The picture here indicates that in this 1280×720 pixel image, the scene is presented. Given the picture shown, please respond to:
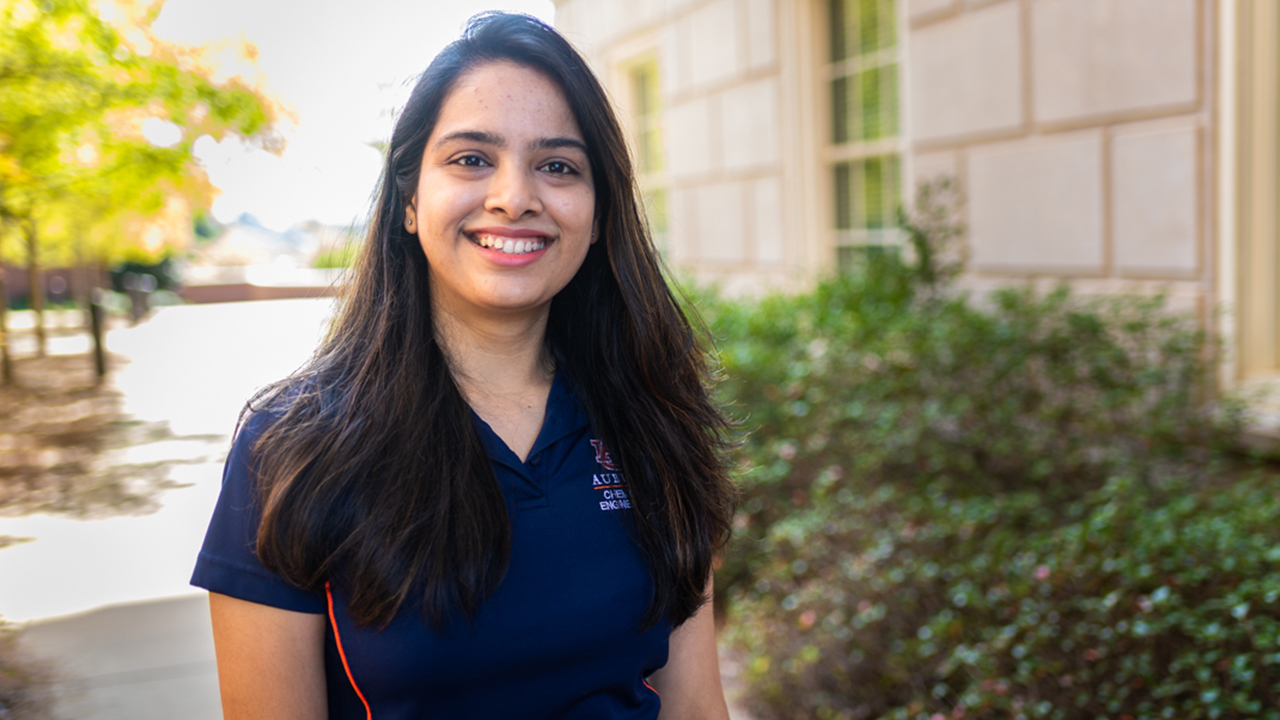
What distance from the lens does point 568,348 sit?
209 cm

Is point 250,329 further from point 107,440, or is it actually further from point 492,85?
point 492,85

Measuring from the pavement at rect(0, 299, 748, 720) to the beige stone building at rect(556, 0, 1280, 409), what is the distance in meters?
1.37

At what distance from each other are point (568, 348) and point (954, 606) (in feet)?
7.44

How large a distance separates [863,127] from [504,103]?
19.9ft

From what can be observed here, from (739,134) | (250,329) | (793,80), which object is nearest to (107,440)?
(250,329)

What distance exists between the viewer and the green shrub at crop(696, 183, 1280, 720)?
309cm

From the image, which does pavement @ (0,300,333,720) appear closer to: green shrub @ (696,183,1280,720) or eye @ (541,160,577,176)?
eye @ (541,160,577,176)

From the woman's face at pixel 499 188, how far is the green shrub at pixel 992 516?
56.1 inches

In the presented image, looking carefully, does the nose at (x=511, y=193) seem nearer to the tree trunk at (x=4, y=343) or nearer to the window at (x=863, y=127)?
the tree trunk at (x=4, y=343)

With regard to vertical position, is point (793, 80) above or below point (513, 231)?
above

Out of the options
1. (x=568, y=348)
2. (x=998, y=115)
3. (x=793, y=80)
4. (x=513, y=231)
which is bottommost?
(x=568, y=348)

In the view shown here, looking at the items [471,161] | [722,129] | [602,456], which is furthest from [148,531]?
[722,129]

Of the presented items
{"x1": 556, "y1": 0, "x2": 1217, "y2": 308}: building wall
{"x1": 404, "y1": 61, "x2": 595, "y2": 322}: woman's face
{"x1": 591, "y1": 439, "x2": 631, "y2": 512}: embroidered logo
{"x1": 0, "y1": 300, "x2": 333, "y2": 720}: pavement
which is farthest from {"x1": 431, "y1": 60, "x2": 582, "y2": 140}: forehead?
{"x1": 556, "y1": 0, "x2": 1217, "y2": 308}: building wall

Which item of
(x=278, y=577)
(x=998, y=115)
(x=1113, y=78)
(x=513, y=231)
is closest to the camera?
(x=278, y=577)
